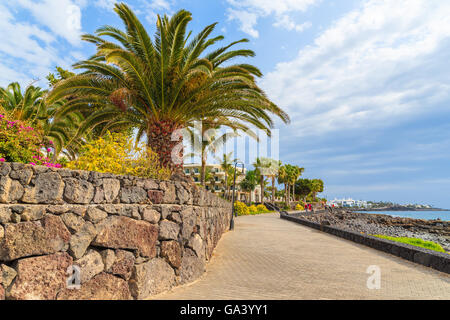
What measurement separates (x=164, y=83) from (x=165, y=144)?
6.35 ft

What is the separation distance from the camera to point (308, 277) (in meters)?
6.38

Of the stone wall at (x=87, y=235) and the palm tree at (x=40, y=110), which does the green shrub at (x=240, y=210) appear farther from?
the stone wall at (x=87, y=235)

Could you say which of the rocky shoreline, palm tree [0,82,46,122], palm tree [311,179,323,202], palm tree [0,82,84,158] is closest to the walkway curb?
the rocky shoreline

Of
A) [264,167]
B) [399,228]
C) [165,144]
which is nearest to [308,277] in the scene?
[165,144]

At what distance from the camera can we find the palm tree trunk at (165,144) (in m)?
9.03

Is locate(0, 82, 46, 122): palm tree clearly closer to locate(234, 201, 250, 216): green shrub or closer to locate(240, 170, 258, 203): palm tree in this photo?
locate(234, 201, 250, 216): green shrub

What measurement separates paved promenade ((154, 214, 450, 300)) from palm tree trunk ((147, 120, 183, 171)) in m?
3.17

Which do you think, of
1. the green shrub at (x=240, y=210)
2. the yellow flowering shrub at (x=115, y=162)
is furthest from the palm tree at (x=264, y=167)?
the yellow flowering shrub at (x=115, y=162)

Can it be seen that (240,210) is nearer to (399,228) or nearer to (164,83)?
(399,228)

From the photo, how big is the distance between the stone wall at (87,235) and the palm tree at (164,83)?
13.3ft

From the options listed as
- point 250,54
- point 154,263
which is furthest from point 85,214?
point 250,54

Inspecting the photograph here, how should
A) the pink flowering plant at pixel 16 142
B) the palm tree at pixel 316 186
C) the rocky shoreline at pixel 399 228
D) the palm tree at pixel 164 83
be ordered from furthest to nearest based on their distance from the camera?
the palm tree at pixel 316 186, the rocky shoreline at pixel 399 228, the palm tree at pixel 164 83, the pink flowering plant at pixel 16 142

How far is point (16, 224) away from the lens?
3.24 meters
